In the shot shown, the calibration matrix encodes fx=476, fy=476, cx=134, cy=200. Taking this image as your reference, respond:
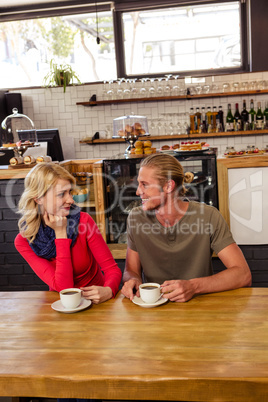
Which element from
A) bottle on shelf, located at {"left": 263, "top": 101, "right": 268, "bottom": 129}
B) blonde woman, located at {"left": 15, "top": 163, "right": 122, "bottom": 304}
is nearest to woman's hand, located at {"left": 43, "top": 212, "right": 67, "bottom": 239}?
blonde woman, located at {"left": 15, "top": 163, "right": 122, "bottom": 304}

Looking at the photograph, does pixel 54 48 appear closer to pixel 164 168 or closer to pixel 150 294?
pixel 164 168

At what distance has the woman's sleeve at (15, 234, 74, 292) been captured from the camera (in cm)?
197

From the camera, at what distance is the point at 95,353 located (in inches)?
51.8

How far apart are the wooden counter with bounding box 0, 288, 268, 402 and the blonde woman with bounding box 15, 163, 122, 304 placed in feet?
1.06

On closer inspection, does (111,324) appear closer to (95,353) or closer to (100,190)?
(95,353)

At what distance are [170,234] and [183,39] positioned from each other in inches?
185

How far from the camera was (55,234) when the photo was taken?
204 cm

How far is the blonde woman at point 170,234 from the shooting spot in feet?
6.56

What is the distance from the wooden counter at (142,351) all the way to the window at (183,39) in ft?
16.2

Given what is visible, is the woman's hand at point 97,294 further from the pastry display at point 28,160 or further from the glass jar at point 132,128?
the glass jar at point 132,128

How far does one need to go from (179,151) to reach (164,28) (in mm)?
3208

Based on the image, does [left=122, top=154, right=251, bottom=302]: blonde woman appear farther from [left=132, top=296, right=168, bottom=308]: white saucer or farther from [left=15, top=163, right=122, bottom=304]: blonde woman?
[left=132, top=296, right=168, bottom=308]: white saucer

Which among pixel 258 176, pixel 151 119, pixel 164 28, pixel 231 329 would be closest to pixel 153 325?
pixel 231 329

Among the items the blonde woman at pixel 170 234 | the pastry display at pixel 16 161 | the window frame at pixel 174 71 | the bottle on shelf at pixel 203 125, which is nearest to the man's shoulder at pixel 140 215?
the blonde woman at pixel 170 234
